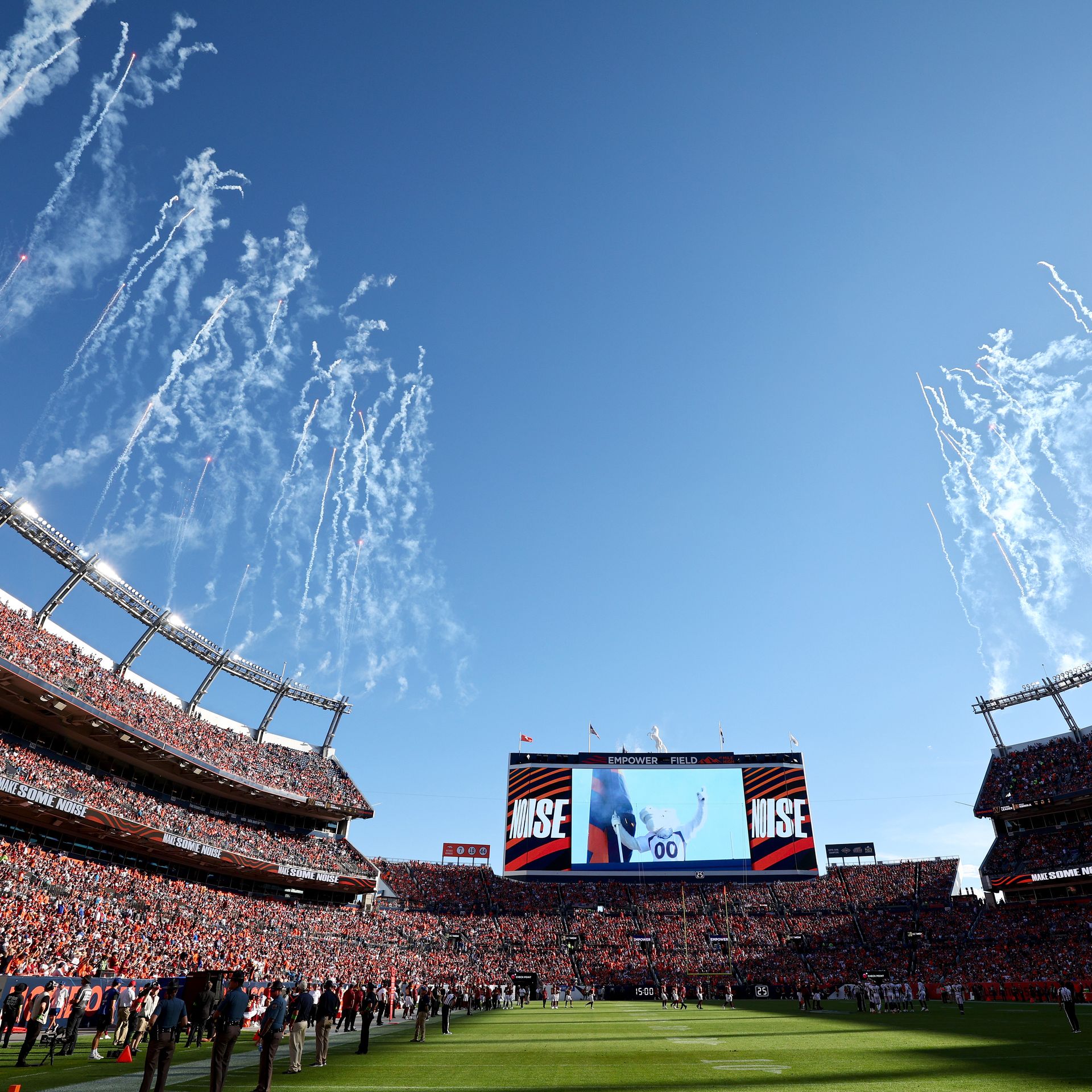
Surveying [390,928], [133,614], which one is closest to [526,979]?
[390,928]

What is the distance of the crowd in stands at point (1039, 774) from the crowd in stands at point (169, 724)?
5981 cm

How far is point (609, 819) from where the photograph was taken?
70.1m

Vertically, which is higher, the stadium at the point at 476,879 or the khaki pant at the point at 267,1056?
the stadium at the point at 476,879

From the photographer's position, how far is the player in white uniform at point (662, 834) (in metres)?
68.8

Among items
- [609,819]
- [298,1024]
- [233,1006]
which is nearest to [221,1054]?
[233,1006]

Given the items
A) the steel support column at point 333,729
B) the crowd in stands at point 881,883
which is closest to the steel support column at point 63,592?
the steel support column at point 333,729

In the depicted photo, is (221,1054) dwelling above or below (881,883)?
below

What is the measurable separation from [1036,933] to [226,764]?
209 ft

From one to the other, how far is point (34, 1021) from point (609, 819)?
191 ft

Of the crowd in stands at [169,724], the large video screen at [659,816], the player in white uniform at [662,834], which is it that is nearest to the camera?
the crowd in stands at [169,724]

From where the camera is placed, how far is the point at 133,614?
55.3 metres

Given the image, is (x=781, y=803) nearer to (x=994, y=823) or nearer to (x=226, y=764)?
(x=994, y=823)

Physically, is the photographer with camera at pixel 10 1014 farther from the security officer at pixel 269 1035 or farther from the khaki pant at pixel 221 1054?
the khaki pant at pixel 221 1054

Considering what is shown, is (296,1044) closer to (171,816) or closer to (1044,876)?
(171,816)
